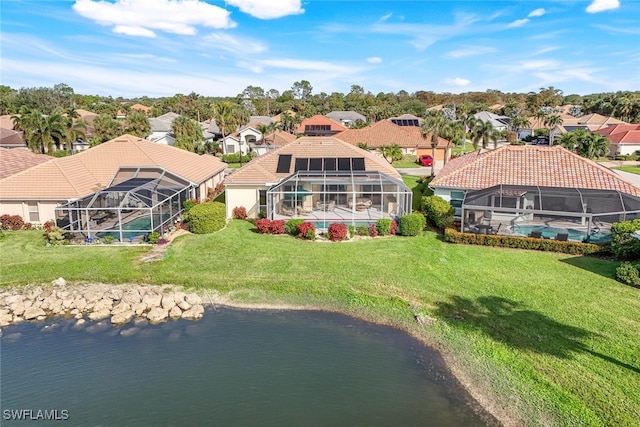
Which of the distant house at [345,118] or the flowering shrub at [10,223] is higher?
the distant house at [345,118]

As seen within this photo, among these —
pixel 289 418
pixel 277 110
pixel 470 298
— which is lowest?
pixel 289 418

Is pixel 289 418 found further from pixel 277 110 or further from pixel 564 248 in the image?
pixel 277 110

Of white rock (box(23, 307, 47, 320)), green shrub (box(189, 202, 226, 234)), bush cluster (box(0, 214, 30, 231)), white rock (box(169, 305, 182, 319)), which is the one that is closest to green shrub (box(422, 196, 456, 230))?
green shrub (box(189, 202, 226, 234))

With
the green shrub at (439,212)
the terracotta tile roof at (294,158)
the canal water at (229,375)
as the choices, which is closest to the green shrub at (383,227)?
the green shrub at (439,212)

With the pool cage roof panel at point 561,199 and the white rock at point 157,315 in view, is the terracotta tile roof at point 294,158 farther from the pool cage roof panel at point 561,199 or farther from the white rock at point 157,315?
the white rock at point 157,315

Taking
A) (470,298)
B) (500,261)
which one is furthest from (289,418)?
(500,261)

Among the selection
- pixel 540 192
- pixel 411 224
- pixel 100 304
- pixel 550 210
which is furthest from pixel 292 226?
pixel 550 210
